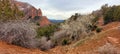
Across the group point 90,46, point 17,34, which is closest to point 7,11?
point 17,34

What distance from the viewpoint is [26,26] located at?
16.5m

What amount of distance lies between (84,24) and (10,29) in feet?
115

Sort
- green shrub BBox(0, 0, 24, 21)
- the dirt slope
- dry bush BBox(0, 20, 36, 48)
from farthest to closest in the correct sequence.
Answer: green shrub BBox(0, 0, 24, 21) → the dirt slope → dry bush BBox(0, 20, 36, 48)

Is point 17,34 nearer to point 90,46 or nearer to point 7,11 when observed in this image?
point 7,11

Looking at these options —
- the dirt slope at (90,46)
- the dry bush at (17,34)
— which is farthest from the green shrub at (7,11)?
the dry bush at (17,34)

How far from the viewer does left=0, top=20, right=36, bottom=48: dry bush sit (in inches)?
631

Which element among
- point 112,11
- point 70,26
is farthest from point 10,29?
point 112,11

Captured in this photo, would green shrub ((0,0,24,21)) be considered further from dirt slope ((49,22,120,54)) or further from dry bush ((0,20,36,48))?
dry bush ((0,20,36,48))

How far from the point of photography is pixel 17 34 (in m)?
16.0

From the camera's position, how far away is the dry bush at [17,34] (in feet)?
52.6

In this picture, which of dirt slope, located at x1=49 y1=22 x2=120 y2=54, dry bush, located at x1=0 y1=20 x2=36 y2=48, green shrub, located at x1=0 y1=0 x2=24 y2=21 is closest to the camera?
dry bush, located at x1=0 y1=20 x2=36 y2=48

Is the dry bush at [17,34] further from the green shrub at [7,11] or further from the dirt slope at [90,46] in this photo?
the green shrub at [7,11]

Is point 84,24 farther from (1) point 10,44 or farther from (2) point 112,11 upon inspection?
(1) point 10,44

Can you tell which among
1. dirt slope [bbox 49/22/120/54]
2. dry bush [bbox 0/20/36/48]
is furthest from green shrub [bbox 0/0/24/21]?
dry bush [bbox 0/20/36/48]
